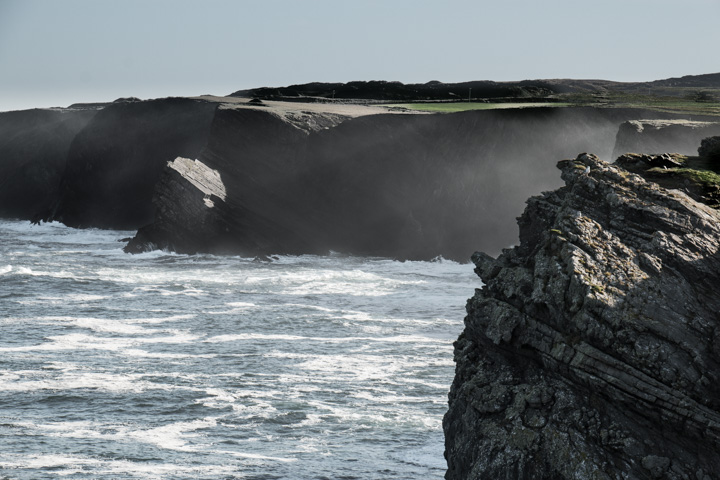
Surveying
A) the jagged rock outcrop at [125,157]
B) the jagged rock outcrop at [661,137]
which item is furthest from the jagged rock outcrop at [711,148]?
the jagged rock outcrop at [125,157]

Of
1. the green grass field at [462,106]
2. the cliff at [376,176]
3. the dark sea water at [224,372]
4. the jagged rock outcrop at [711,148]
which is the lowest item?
the dark sea water at [224,372]

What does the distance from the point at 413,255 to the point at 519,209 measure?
1054 centimetres

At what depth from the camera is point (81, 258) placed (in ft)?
228

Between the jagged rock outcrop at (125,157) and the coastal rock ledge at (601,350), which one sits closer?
the coastal rock ledge at (601,350)

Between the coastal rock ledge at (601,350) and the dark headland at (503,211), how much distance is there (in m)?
0.04

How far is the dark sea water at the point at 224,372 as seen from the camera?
80.5 ft

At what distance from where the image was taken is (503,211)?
3002 inches

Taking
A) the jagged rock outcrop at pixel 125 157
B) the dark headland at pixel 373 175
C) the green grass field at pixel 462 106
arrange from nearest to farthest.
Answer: the dark headland at pixel 373 175 < the green grass field at pixel 462 106 < the jagged rock outcrop at pixel 125 157

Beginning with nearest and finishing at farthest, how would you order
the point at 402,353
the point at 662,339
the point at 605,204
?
the point at 662,339 → the point at 605,204 → the point at 402,353

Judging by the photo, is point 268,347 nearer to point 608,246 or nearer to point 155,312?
point 155,312

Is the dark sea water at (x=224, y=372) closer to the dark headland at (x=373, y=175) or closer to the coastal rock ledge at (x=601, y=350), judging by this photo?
the coastal rock ledge at (x=601, y=350)

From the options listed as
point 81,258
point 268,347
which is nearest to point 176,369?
point 268,347

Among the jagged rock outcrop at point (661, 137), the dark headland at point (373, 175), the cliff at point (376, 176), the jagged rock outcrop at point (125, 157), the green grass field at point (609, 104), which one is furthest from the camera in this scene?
the jagged rock outcrop at point (125, 157)

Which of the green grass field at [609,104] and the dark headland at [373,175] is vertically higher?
the green grass field at [609,104]
